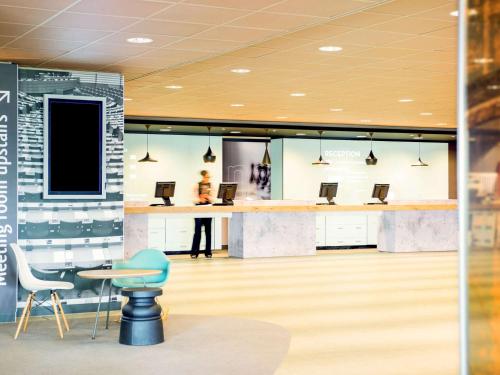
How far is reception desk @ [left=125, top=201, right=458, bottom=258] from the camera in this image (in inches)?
612

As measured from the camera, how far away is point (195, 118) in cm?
1873

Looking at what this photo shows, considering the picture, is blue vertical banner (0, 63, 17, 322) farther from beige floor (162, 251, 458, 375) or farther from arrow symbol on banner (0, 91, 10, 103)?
beige floor (162, 251, 458, 375)

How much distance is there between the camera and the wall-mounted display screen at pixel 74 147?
9.70 m

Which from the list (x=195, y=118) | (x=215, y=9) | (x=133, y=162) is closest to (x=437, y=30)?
(x=215, y=9)

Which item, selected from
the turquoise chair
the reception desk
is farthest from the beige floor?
the turquoise chair

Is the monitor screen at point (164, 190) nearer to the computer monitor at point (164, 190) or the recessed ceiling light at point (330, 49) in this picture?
the computer monitor at point (164, 190)

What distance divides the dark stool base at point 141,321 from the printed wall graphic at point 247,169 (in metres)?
13.7

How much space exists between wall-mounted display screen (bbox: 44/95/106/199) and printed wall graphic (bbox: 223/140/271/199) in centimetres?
1163

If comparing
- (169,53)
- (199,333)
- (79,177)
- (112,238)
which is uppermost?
(169,53)

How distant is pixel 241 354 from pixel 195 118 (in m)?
11.9

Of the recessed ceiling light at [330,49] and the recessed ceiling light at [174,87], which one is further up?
the recessed ceiling light at [330,49]

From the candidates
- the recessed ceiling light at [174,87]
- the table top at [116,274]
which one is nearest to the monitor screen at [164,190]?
the recessed ceiling light at [174,87]

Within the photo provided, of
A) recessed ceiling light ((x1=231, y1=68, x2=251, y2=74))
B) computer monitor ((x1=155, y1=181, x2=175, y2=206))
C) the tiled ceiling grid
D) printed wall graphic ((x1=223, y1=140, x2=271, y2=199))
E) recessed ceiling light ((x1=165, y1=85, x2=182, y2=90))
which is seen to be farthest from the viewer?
printed wall graphic ((x1=223, y1=140, x2=271, y2=199))

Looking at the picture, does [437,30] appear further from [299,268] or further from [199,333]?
[299,268]
